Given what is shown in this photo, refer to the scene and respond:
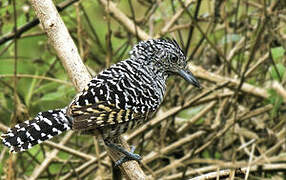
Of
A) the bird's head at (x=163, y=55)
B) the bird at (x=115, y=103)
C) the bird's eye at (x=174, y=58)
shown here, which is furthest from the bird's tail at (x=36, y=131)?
the bird's eye at (x=174, y=58)

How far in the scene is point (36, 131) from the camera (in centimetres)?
307

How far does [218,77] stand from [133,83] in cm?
136

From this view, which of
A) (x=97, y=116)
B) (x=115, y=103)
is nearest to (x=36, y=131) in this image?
(x=97, y=116)

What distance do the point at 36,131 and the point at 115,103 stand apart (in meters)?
0.52

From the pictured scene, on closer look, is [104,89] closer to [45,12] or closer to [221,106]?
[45,12]

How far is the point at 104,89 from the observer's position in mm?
3312

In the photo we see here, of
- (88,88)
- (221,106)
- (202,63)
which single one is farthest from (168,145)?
(88,88)

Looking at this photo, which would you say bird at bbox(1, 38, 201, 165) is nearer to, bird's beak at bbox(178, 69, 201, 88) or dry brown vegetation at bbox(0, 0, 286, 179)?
bird's beak at bbox(178, 69, 201, 88)

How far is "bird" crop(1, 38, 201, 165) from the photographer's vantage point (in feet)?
10.1

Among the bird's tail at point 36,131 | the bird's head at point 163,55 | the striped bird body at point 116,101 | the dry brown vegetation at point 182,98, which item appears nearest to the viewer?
the bird's tail at point 36,131

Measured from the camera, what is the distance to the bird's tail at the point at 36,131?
301 cm

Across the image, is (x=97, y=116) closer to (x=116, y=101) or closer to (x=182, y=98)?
(x=116, y=101)

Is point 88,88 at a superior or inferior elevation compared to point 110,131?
superior

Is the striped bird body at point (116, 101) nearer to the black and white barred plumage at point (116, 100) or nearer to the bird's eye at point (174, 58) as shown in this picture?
the black and white barred plumage at point (116, 100)
